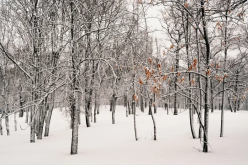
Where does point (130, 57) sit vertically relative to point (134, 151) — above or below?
above

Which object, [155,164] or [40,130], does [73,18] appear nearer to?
[155,164]

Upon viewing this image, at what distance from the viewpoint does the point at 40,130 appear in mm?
11172

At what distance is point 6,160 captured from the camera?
19.9ft

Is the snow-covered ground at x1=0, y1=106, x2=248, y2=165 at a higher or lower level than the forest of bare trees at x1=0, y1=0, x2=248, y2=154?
lower

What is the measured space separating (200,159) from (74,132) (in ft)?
14.1

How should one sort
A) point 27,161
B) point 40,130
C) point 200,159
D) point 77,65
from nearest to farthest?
point 200,159 < point 27,161 < point 77,65 < point 40,130

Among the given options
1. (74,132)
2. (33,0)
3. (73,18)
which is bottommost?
(74,132)

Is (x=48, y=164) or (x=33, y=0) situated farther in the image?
(x=33, y=0)

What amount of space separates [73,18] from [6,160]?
18.3ft

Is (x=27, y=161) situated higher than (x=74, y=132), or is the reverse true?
(x=74, y=132)

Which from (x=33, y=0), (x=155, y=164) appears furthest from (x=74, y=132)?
(x=33, y=0)

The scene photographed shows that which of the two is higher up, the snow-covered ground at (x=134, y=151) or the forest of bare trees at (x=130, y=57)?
the forest of bare trees at (x=130, y=57)

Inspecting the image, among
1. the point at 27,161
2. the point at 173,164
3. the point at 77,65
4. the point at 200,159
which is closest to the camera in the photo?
the point at 173,164

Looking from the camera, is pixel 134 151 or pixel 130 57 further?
pixel 130 57
